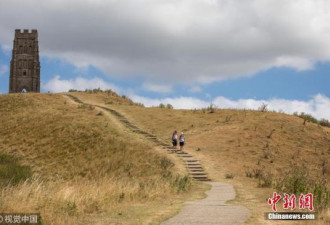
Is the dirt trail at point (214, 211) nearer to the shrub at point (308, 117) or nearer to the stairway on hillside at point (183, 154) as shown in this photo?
the stairway on hillside at point (183, 154)

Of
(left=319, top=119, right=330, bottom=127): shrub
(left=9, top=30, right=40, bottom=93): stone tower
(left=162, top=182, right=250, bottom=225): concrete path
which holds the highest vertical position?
(left=9, top=30, right=40, bottom=93): stone tower

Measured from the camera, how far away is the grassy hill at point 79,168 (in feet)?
37.0

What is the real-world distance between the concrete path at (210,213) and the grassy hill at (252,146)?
102 centimetres

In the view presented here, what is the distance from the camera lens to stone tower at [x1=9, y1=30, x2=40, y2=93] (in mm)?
106688

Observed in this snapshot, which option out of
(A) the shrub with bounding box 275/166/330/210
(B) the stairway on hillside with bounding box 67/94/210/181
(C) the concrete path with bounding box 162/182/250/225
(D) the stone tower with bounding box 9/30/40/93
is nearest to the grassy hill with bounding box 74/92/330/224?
(A) the shrub with bounding box 275/166/330/210

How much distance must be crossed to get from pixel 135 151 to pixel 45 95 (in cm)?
2891

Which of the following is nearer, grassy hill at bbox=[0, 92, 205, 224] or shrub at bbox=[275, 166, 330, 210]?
grassy hill at bbox=[0, 92, 205, 224]

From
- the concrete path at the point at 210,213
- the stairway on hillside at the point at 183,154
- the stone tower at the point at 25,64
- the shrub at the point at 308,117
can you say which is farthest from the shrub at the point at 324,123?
the stone tower at the point at 25,64

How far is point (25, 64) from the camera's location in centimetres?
10938

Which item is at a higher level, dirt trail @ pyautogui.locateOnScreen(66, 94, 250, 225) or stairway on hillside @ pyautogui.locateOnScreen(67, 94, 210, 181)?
stairway on hillside @ pyautogui.locateOnScreen(67, 94, 210, 181)

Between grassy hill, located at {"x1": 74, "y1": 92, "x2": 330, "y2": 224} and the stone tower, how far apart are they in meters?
64.5

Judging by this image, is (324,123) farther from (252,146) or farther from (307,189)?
(307,189)

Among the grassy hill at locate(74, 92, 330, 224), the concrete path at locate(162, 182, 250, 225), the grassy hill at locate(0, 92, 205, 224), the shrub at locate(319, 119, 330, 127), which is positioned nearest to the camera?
the concrete path at locate(162, 182, 250, 225)

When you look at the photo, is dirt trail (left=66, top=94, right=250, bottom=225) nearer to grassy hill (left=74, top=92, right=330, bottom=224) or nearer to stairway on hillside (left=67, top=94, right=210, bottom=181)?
grassy hill (left=74, top=92, right=330, bottom=224)
